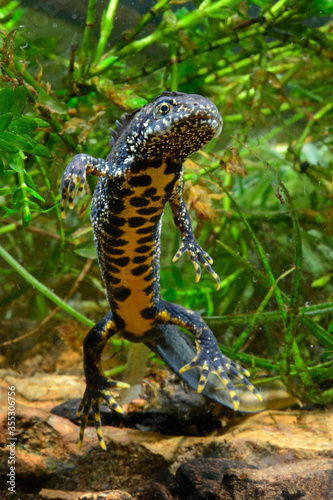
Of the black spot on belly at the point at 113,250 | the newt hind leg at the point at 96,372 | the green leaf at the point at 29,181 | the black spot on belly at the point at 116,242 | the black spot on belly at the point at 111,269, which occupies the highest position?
the green leaf at the point at 29,181

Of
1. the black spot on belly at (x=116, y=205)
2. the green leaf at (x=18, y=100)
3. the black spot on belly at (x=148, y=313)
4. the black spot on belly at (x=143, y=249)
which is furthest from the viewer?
the black spot on belly at (x=148, y=313)

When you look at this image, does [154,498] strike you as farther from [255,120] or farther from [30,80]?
[255,120]

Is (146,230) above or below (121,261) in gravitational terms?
above

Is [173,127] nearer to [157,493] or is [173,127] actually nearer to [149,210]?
[149,210]

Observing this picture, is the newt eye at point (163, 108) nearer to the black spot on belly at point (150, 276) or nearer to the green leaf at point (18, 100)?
the green leaf at point (18, 100)

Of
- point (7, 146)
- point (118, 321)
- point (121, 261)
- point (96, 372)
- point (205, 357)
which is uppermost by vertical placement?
point (7, 146)

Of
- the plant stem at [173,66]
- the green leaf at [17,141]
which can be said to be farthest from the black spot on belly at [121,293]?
the plant stem at [173,66]

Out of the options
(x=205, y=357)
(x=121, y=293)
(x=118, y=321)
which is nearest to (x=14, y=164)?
(x=121, y=293)

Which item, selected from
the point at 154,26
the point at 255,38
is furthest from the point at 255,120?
the point at 154,26
